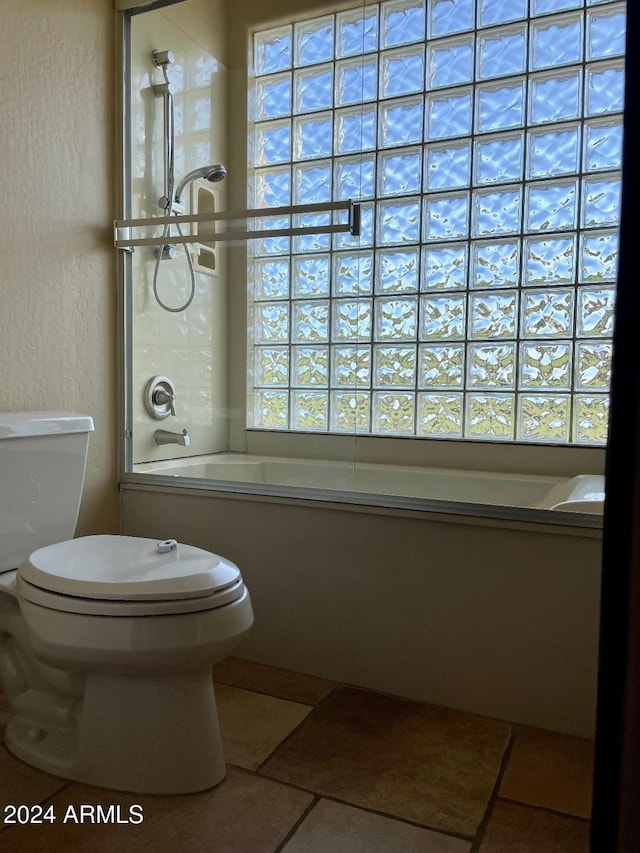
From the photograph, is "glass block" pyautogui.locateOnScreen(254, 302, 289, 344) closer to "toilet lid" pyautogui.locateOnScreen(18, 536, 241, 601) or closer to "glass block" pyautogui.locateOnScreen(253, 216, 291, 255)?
"glass block" pyautogui.locateOnScreen(253, 216, 291, 255)

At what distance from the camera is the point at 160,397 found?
235 cm

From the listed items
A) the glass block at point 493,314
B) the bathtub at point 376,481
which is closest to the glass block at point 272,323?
the bathtub at point 376,481

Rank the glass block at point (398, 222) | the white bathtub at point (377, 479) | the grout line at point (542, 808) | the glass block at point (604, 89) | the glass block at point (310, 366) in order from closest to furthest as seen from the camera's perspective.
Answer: the grout line at point (542, 808), the white bathtub at point (377, 479), the glass block at point (604, 89), the glass block at point (310, 366), the glass block at point (398, 222)

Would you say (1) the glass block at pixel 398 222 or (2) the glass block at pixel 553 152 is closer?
(2) the glass block at pixel 553 152

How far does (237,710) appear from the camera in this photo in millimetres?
1788

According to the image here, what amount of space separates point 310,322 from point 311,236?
28 centimetres

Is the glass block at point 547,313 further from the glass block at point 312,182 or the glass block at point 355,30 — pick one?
the glass block at point 355,30

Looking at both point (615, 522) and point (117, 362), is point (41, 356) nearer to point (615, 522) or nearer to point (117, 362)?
point (117, 362)

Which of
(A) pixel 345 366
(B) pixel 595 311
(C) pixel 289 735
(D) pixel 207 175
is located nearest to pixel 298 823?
(C) pixel 289 735

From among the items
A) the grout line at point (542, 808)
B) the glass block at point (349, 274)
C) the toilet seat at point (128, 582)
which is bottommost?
the grout line at point (542, 808)

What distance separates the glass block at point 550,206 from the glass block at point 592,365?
0.40 metres

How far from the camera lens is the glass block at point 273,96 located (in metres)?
2.34

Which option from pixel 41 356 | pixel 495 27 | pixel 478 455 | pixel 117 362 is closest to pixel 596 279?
pixel 478 455

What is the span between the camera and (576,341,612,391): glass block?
2209mm
